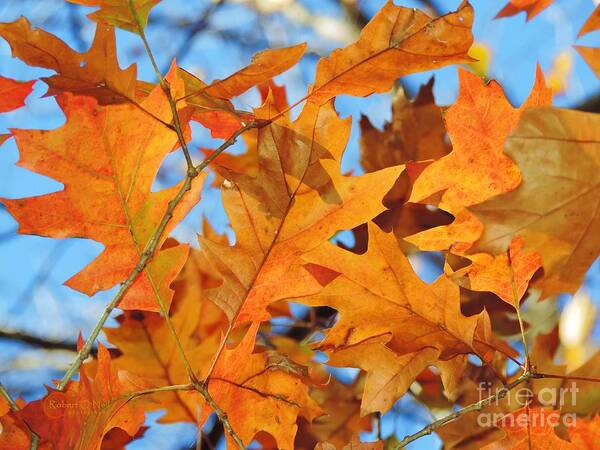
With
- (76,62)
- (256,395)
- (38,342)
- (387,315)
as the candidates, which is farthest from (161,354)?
(38,342)

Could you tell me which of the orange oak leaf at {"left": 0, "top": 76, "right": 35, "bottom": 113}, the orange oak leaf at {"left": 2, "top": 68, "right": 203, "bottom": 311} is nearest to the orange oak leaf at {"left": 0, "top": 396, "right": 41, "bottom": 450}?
the orange oak leaf at {"left": 2, "top": 68, "right": 203, "bottom": 311}

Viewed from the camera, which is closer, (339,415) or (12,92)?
(12,92)

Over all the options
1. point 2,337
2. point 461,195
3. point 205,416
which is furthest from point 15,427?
point 2,337

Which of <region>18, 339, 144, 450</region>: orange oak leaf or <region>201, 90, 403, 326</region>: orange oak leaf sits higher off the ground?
<region>201, 90, 403, 326</region>: orange oak leaf

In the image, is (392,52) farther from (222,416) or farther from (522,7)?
(222,416)

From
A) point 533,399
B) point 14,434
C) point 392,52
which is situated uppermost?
point 392,52

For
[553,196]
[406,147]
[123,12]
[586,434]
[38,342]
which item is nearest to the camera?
[553,196]

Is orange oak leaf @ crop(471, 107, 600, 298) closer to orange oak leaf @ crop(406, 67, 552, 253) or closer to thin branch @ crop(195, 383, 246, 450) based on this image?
orange oak leaf @ crop(406, 67, 552, 253)
